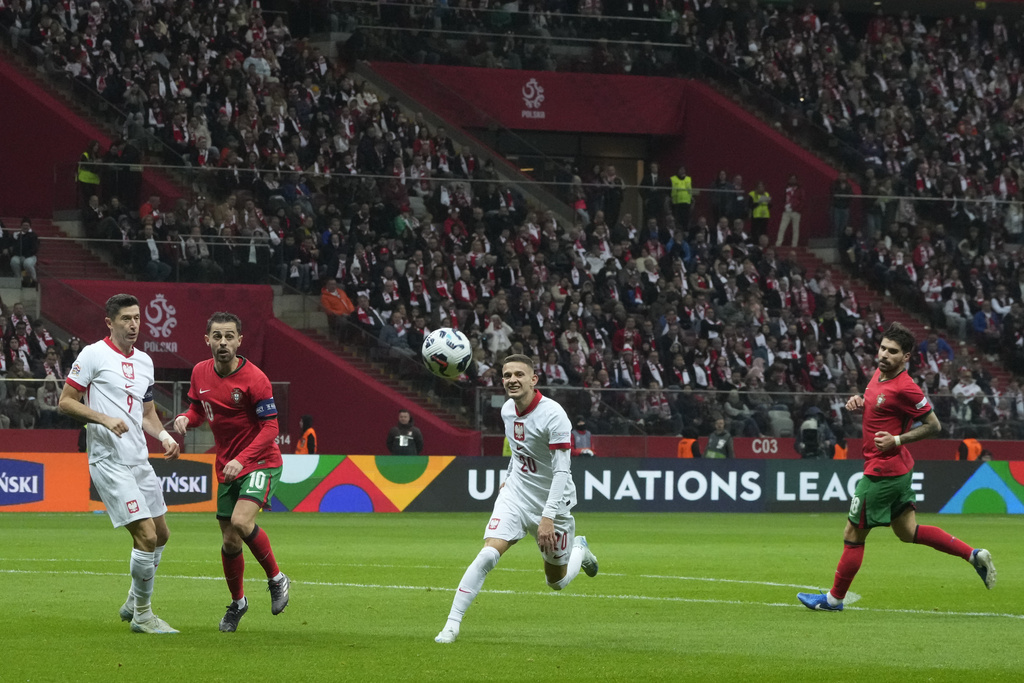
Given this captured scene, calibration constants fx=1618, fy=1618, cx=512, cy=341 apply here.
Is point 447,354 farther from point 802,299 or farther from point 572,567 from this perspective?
point 802,299

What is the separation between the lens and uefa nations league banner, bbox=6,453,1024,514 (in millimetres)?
24609

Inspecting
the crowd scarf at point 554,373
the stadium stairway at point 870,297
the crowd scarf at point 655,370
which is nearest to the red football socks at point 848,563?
the crowd scarf at point 554,373

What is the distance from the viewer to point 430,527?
74.3ft

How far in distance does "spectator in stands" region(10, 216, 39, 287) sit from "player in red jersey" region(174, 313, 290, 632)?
63.6 feet

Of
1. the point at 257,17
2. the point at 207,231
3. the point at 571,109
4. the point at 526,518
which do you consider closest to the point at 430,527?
the point at 207,231

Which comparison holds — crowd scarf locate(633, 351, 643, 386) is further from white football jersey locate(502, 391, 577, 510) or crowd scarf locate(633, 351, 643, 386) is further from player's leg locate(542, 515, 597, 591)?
white football jersey locate(502, 391, 577, 510)

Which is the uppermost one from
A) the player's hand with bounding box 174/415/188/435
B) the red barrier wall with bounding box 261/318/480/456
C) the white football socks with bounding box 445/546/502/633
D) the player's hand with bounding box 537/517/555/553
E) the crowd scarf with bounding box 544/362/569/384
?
the player's hand with bounding box 174/415/188/435

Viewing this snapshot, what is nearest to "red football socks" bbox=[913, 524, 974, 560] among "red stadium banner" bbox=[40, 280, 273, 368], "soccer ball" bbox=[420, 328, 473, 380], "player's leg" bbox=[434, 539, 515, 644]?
"player's leg" bbox=[434, 539, 515, 644]

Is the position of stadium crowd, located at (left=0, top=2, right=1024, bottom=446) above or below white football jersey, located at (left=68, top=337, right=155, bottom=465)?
below

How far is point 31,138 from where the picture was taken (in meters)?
33.0

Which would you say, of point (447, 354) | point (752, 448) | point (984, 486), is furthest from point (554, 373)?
point (447, 354)

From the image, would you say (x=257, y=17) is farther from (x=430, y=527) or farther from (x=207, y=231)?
(x=430, y=527)

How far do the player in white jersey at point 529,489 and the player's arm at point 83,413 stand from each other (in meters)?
2.30

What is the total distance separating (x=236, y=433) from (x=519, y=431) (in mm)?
1834
